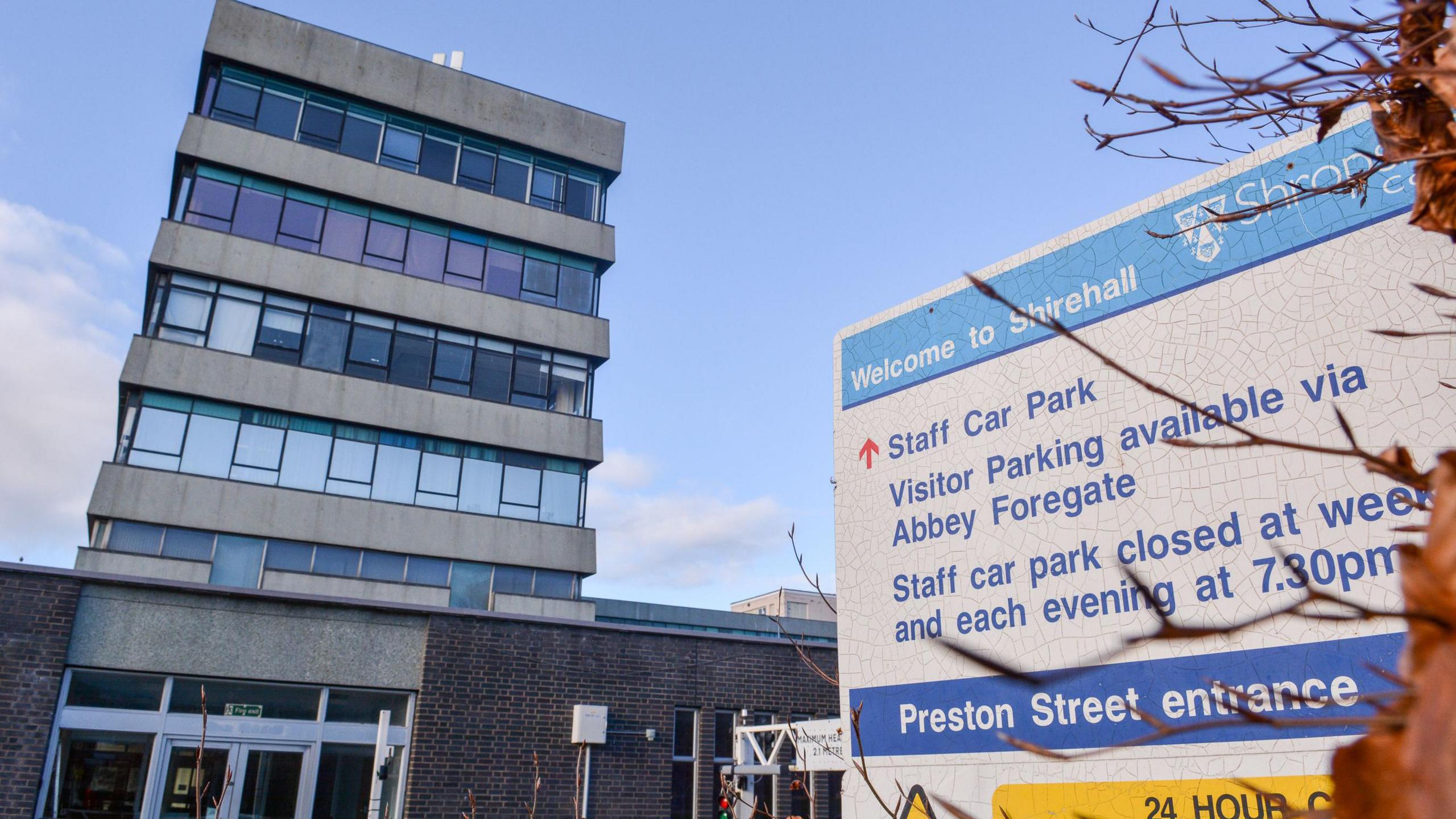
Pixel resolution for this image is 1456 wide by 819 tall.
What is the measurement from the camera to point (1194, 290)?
3963 millimetres

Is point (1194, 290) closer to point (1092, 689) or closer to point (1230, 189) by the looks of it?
point (1230, 189)

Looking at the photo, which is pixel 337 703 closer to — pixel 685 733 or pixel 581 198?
pixel 685 733

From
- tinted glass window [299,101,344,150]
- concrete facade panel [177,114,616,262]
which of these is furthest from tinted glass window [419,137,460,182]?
tinted glass window [299,101,344,150]

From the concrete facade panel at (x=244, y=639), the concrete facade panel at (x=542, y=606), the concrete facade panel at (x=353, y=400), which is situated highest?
the concrete facade panel at (x=353, y=400)

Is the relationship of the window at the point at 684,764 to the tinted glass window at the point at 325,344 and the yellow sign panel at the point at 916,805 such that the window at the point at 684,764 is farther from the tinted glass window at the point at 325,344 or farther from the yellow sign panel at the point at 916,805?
the yellow sign panel at the point at 916,805

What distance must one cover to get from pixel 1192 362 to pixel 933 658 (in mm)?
1737

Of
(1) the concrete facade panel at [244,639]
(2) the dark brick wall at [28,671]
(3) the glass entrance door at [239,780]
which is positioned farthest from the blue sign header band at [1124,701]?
(2) the dark brick wall at [28,671]

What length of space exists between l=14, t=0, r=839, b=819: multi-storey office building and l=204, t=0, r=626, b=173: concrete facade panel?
0.07 meters

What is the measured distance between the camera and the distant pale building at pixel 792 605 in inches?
1916

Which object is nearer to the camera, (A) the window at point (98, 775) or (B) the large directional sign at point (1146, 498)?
(B) the large directional sign at point (1146, 498)

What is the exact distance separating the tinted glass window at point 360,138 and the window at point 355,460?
4.22 m

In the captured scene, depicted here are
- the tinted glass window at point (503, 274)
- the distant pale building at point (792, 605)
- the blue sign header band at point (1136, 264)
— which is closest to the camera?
the blue sign header band at point (1136, 264)

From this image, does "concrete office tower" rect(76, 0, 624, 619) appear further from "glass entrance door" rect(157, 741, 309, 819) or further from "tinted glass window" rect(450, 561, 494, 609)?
"glass entrance door" rect(157, 741, 309, 819)

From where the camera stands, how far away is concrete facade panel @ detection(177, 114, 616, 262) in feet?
70.7
